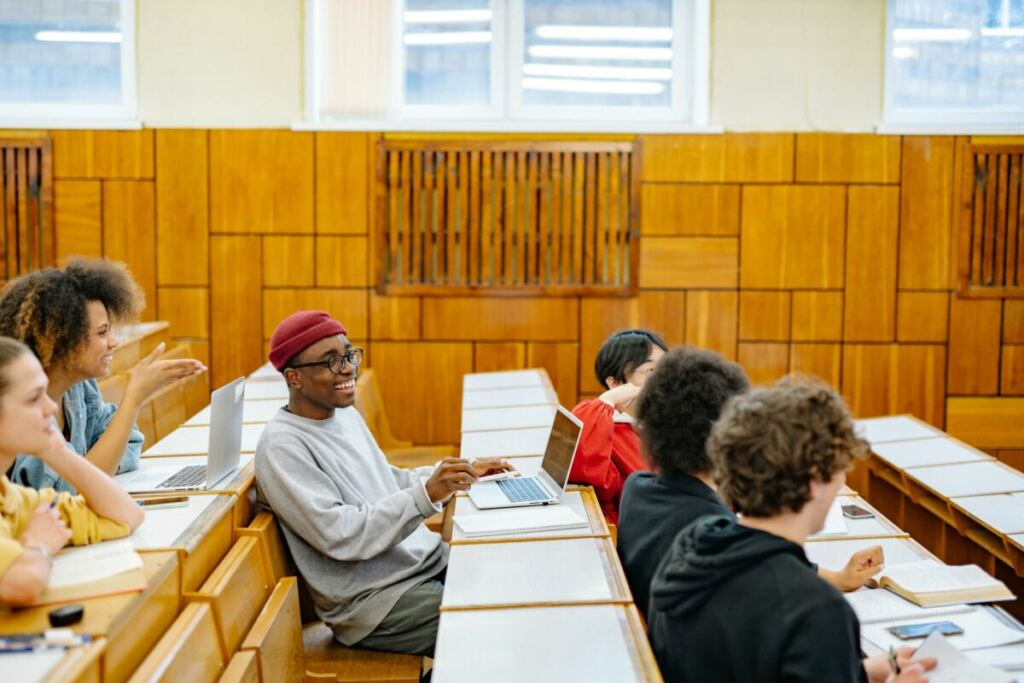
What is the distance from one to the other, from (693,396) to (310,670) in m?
1.19

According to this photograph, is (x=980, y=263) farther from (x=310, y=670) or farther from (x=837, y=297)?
(x=310, y=670)

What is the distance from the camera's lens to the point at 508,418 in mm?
4148

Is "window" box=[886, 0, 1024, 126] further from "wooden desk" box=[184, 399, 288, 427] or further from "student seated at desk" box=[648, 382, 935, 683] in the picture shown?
"student seated at desk" box=[648, 382, 935, 683]

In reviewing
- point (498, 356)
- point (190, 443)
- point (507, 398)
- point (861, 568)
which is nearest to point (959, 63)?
point (498, 356)

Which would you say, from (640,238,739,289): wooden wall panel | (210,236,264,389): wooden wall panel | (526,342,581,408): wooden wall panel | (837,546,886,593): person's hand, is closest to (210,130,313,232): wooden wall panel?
(210,236,264,389): wooden wall panel

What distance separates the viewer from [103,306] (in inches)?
110

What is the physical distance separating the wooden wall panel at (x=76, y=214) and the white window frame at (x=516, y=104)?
117 cm

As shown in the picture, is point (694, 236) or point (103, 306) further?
point (694, 236)

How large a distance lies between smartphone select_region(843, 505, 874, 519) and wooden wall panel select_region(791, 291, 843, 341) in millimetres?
2777

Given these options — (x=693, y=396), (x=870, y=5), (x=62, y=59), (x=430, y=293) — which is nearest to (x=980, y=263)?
(x=870, y=5)

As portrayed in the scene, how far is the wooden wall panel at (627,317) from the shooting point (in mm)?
5848

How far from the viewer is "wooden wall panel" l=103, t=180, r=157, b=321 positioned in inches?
227

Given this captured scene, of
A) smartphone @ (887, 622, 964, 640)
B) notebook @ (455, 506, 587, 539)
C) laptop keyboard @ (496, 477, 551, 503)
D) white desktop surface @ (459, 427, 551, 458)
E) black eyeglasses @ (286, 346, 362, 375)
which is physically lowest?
smartphone @ (887, 622, 964, 640)

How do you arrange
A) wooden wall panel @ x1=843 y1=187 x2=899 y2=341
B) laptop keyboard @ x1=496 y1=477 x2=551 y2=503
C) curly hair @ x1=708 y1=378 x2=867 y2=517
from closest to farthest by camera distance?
curly hair @ x1=708 y1=378 x2=867 y2=517
laptop keyboard @ x1=496 y1=477 x2=551 y2=503
wooden wall panel @ x1=843 y1=187 x2=899 y2=341
